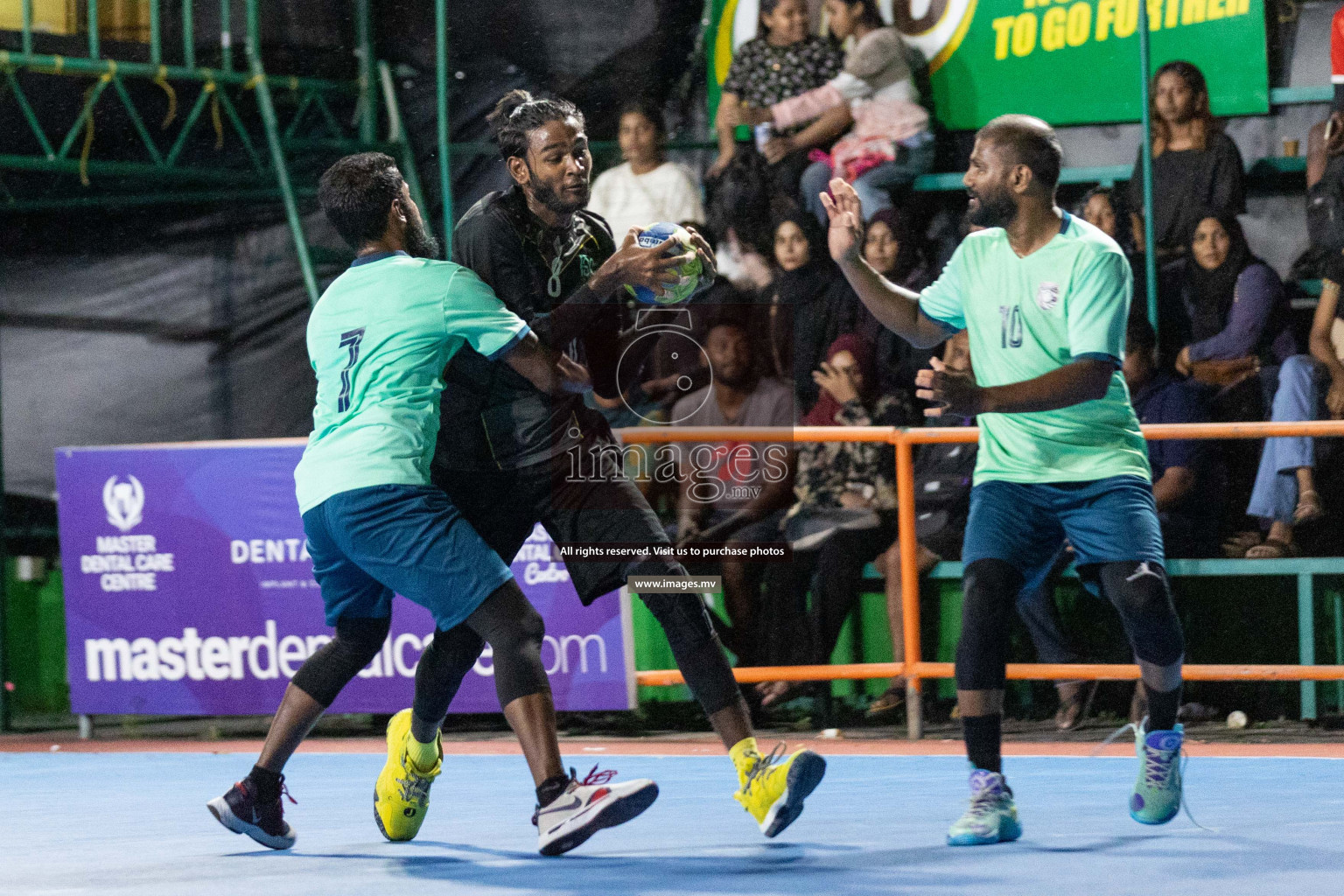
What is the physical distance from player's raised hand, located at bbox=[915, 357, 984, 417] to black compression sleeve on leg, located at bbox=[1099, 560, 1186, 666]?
65 cm

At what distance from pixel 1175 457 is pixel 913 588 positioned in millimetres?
1420

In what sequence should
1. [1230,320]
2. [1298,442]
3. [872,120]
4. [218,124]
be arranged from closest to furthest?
[1298,442] → [1230,320] → [872,120] → [218,124]

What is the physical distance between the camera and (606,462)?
194 inches

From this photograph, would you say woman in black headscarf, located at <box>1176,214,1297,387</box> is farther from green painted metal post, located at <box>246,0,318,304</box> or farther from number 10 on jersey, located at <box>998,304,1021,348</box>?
green painted metal post, located at <box>246,0,318,304</box>

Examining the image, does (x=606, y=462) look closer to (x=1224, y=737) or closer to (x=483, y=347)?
(x=483, y=347)

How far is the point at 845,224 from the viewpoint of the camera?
5156 mm

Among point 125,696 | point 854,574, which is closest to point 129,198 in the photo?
point 125,696

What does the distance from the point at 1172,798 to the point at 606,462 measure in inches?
72.0

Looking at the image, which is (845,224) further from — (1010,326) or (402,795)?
(402,795)

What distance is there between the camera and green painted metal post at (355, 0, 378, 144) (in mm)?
11805

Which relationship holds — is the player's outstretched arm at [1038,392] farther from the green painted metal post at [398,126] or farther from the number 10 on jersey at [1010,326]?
the green painted metal post at [398,126]

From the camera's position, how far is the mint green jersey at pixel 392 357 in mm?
4730

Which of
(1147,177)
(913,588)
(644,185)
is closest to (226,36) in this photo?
(644,185)

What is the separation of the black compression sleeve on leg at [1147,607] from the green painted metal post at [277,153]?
7.11 metres
